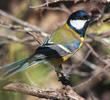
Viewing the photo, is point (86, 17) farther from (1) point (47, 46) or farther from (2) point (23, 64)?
(2) point (23, 64)

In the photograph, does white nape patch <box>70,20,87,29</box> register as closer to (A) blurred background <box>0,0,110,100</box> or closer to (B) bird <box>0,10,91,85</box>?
(B) bird <box>0,10,91,85</box>

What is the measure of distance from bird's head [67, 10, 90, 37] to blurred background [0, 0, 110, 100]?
29 centimetres

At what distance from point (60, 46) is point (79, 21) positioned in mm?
347

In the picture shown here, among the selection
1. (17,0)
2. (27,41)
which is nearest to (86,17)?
(27,41)

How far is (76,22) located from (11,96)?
1.57 meters

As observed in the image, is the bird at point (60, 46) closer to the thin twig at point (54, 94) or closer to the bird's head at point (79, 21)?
the bird's head at point (79, 21)

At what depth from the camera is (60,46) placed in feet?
6.86

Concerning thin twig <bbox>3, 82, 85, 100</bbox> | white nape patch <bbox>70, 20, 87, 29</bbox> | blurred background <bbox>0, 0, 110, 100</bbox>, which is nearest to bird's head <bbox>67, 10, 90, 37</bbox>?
white nape patch <bbox>70, 20, 87, 29</bbox>

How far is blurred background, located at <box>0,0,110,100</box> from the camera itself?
2670 millimetres

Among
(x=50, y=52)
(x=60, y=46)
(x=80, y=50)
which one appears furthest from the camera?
(x=80, y=50)

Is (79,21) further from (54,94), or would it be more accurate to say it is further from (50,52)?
(54,94)

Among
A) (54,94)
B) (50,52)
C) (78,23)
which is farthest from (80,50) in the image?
(54,94)

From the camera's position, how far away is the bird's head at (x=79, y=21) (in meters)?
2.22

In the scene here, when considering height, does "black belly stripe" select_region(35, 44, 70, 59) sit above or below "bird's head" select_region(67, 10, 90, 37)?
below
